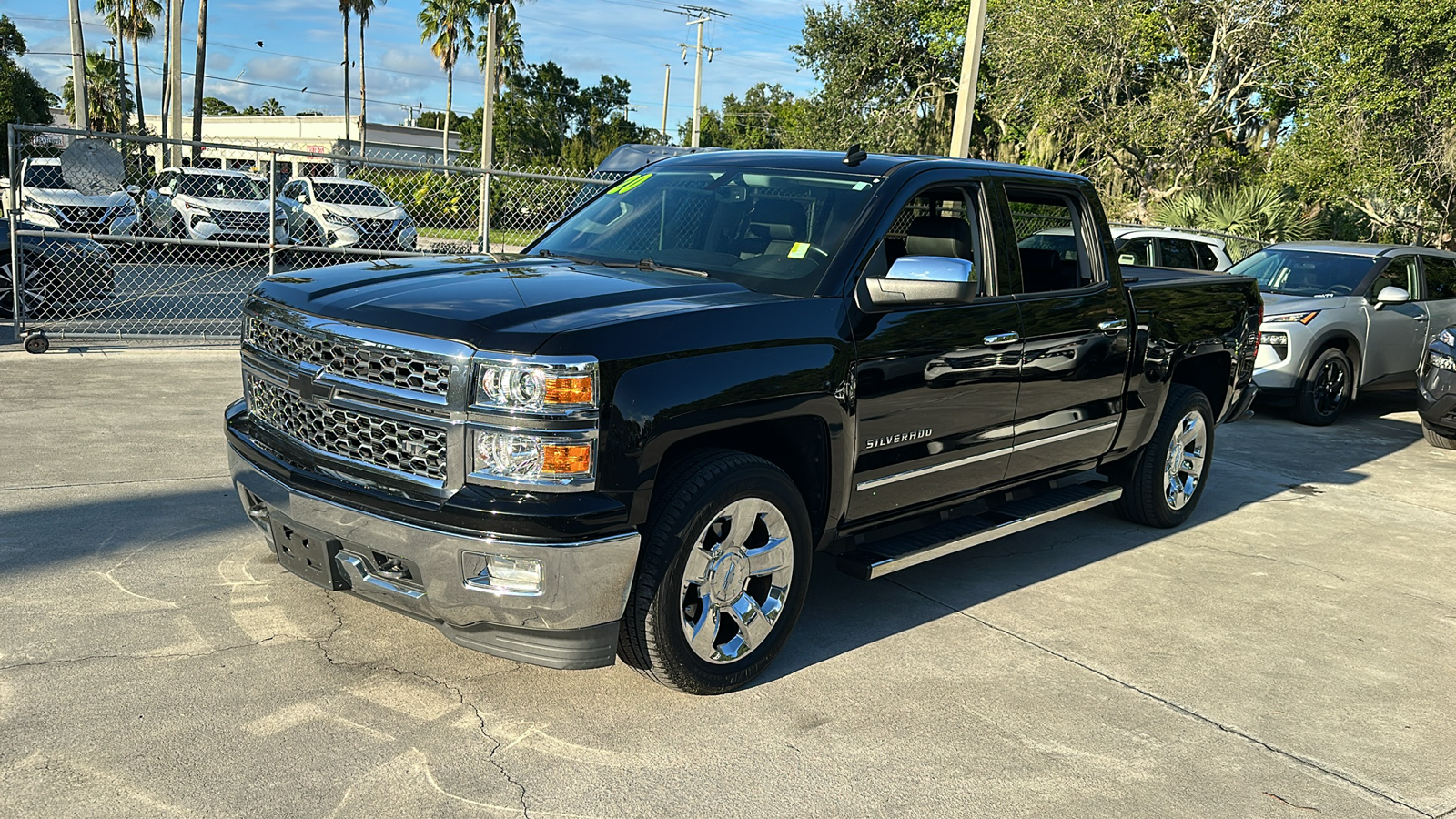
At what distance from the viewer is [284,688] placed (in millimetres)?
3922

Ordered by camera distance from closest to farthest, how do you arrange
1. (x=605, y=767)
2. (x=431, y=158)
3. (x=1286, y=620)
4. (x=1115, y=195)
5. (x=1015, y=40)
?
(x=605, y=767) → (x=1286, y=620) → (x=1015, y=40) → (x=1115, y=195) → (x=431, y=158)

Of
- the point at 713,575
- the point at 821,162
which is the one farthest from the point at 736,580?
the point at 821,162

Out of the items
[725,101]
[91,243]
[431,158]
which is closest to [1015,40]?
[91,243]

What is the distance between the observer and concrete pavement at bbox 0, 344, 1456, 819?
345 centimetres

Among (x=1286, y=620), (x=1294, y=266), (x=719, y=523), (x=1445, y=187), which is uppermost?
(x=1445, y=187)

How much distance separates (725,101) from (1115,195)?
8489 centimetres

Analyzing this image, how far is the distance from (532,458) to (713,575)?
843 millimetres

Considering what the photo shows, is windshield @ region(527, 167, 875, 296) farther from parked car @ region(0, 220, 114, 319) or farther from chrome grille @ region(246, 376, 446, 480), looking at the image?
parked car @ region(0, 220, 114, 319)

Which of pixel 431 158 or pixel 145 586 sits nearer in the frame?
pixel 145 586

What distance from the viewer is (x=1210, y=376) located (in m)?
7.12

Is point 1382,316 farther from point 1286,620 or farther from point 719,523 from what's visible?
point 719,523

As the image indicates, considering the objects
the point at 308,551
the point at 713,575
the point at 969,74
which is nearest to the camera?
the point at 308,551

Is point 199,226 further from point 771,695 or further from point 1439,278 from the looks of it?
point 771,695

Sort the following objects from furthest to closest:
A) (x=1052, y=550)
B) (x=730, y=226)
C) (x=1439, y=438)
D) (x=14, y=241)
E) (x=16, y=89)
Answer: (x=16, y=89) < (x=1439, y=438) < (x=14, y=241) < (x=1052, y=550) < (x=730, y=226)
